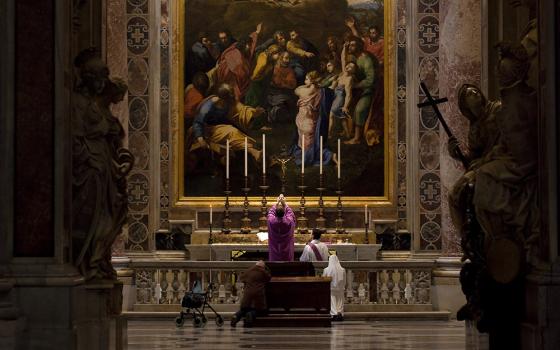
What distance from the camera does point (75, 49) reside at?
50.2 ft

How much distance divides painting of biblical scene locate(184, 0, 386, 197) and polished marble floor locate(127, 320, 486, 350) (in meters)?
4.25

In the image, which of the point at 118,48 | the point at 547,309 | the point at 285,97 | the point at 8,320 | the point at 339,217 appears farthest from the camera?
the point at 285,97

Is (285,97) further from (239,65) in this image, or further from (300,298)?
(300,298)

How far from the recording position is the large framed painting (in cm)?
2783

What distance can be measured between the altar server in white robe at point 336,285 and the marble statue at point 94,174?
9.64 meters

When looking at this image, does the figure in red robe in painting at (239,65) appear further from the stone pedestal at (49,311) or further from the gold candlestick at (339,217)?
the stone pedestal at (49,311)

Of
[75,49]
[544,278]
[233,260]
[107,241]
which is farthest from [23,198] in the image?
[233,260]

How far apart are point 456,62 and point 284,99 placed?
12.3 feet

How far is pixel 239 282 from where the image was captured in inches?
1000

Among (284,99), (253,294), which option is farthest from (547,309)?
(284,99)

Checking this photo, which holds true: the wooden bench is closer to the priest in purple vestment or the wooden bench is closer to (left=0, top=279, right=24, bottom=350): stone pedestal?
the priest in purple vestment

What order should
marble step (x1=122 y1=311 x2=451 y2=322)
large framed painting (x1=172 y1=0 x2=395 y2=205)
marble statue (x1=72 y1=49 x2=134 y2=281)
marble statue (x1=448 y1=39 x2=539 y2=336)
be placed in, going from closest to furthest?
marble statue (x1=448 y1=39 x2=539 y2=336) → marble statue (x1=72 y1=49 x2=134 y2=281) → marble step (x1=122 y1=311 x2=451 y2=322) → large framed painting (x1=172 y1=0 x2=395 y2=205)

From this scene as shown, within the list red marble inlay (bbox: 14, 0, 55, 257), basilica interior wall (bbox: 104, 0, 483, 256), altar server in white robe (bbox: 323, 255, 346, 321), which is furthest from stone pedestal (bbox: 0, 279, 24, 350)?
basilica interior wall (bbox: 104, 0, 483, 256)

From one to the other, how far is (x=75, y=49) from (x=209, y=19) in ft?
42.2
